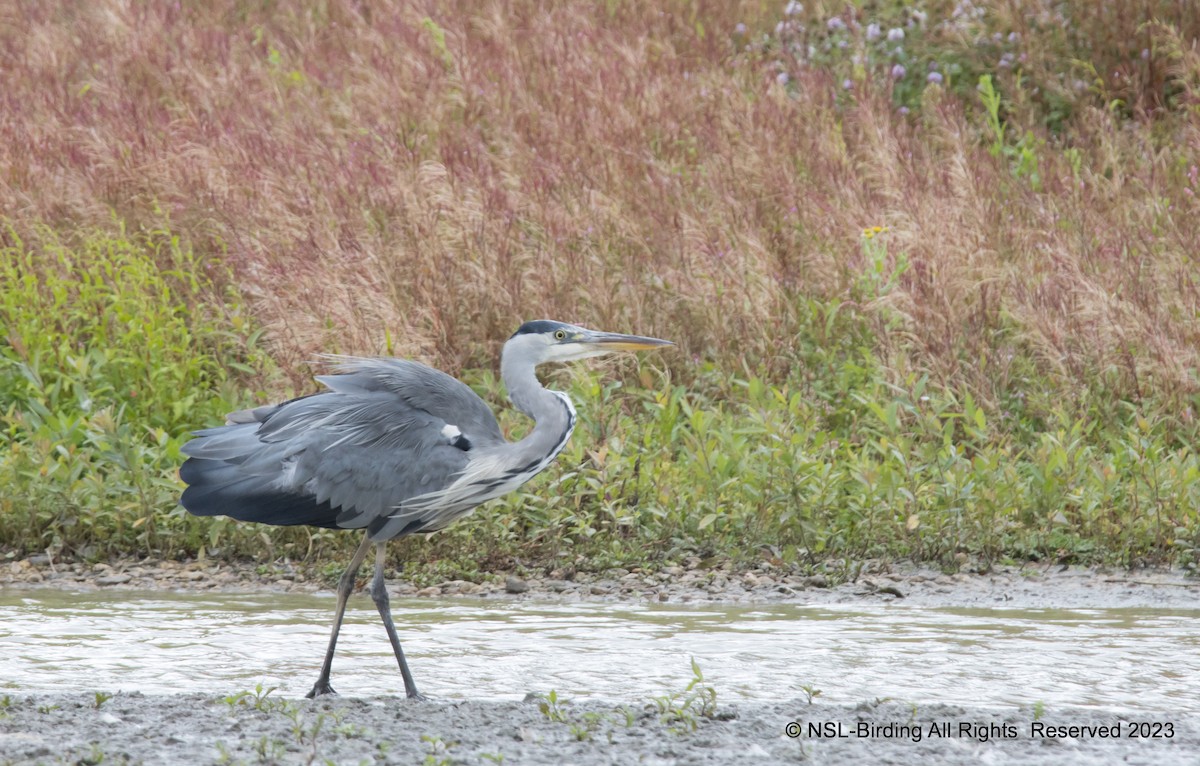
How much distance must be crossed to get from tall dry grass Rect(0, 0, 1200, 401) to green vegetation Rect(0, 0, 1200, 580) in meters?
0.03

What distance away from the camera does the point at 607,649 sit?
17.6 feet

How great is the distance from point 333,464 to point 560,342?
3.14 ft

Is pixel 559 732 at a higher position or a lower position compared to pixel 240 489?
lower

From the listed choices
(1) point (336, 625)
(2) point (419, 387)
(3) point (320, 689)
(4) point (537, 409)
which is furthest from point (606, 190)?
(3) point (320, 689)

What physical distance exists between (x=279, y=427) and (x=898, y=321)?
388 centimetres

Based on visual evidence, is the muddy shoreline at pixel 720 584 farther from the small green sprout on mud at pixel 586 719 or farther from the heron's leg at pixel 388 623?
the small green sprout on mud at pixel 586 719

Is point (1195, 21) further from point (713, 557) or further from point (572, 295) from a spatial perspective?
point (713, 557)

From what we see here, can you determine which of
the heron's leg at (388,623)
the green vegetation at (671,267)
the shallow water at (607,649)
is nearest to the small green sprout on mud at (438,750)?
the heron's leg at (388,623)

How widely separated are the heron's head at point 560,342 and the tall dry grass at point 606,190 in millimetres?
2463

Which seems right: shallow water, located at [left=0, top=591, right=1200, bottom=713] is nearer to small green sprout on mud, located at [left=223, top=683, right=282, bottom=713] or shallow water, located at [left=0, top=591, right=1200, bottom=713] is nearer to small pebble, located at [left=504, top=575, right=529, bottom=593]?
small pebble, located at [left=504, top=575, right=529, bottom=593]

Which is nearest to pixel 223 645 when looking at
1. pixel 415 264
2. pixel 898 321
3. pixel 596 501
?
pixel 596 501

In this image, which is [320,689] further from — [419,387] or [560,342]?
[560,342]

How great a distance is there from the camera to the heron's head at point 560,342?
534 centimetres

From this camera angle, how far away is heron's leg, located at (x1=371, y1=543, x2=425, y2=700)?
4688 mm
